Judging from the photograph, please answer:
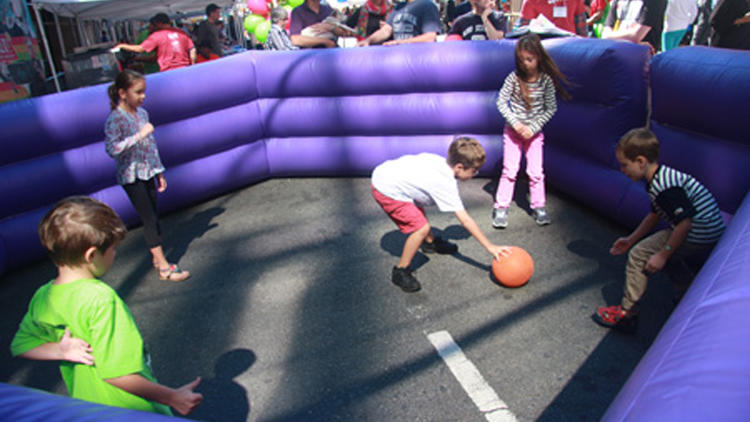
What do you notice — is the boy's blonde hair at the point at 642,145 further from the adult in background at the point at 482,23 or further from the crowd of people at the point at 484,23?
the adult in background at the point at 482,23

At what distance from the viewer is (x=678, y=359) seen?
1.34 m

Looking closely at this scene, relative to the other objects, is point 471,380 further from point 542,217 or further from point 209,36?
point 209,36

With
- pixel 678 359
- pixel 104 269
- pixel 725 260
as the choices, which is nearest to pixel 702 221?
pixel 725 260

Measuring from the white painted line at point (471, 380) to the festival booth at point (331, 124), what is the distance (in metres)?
2.15

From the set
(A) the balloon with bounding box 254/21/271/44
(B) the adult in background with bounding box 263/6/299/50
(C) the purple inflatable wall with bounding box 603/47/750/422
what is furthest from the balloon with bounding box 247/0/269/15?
(C) the purple inflatable wall with bounding box 603/47/750/422

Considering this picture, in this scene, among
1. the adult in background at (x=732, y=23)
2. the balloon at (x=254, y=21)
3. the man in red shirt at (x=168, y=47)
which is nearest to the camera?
the adult in background at (x=732, y=23)

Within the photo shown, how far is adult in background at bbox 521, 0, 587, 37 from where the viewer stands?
6.95 m

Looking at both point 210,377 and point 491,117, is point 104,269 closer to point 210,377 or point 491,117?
point 210,377

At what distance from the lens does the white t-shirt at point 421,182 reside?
3.53 m

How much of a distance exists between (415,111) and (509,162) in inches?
57.9

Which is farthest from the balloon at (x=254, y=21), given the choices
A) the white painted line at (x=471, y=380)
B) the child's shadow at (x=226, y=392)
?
the white painted line at (x=471, y=380)

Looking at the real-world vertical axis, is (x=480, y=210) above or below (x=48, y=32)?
below

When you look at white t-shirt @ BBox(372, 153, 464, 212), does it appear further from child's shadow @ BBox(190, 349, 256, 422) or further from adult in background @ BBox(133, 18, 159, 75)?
adult in background @ BBox(133, 18, 159, 75)

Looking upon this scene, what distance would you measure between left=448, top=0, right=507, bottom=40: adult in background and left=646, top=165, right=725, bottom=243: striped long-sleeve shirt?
3988mm
